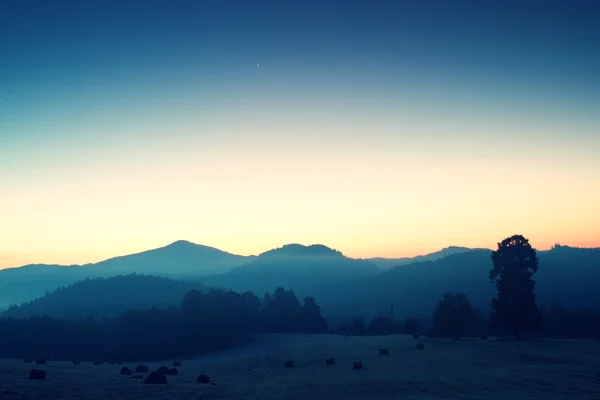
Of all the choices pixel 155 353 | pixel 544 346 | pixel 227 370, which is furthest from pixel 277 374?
pixel 155 353

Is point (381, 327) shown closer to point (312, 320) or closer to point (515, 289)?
point (312, 320)

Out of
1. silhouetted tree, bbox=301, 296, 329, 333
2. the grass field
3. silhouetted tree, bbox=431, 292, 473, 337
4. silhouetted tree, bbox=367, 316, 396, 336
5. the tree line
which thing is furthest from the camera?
silhouetted tree, bbox=301, 296, 329, 333

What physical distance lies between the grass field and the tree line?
47635mm

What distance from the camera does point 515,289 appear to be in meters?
70.6

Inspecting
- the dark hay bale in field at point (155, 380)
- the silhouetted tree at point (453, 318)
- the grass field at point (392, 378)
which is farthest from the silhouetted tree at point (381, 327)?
the dark hay bale in field at point (155, 380)

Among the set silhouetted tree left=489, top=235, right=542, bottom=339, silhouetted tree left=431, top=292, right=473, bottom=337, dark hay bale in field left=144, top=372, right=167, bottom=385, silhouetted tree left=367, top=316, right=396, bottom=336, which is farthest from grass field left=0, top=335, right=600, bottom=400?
silhouetted tree left=367, top=316, right=396, bottom=336

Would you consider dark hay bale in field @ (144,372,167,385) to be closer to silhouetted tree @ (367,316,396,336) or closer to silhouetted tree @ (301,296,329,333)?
silhouetted tree @ (367,316,396,336)

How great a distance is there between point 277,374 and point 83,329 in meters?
83.0

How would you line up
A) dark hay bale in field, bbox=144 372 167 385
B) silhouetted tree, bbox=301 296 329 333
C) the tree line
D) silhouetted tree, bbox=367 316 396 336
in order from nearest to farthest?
dark hay bale in field, bbox=144 372 167 385 → the tree line → silhouetted tree, bbox=367 316 396 336 → silhouetted tree, bbox=301 296 329 333

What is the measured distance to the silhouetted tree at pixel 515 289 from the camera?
6925cm

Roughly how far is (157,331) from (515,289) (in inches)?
3128

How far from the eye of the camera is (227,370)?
192 ft

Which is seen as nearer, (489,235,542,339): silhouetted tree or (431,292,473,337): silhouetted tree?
(489,235,542,339): silhouetted tree

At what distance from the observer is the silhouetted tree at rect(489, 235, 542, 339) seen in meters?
69.2
